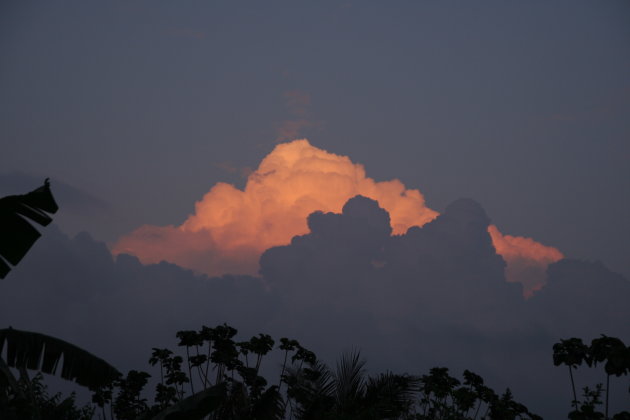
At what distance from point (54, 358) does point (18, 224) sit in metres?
3.92

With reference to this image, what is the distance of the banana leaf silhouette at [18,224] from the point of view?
1056cm

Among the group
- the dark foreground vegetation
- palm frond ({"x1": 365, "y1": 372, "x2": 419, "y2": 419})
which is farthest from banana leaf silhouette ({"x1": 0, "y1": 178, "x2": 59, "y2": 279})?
palm frond ({"x1": 365, "y1": 372, "x2": 419, "y2": 419})

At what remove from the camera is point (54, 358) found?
1323cm

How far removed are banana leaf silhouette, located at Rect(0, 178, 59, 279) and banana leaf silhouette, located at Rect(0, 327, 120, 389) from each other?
119 inches

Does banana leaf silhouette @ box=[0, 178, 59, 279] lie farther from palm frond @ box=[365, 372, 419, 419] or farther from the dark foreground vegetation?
palm frond @ box=[365, 372, 419, 419]

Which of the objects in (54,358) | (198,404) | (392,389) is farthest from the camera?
(392,389)

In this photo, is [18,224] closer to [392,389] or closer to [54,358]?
[54,358]

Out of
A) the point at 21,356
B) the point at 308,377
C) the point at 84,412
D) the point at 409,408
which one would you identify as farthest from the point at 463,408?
the point at 84,412

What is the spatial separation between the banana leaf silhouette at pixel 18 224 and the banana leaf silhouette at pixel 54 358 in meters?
3.02

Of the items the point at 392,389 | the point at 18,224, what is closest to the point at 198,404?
the point at 18,224

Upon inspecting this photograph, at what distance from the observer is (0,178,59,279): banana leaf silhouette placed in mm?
10562

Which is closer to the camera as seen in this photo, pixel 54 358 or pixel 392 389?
pixel 54 358

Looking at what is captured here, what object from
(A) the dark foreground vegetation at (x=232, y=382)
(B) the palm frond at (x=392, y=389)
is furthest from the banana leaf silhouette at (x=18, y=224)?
(B) the palm frond at (x=392, y=389)

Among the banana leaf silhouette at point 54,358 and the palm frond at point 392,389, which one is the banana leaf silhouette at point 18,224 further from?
the palm frond at point 392,389
